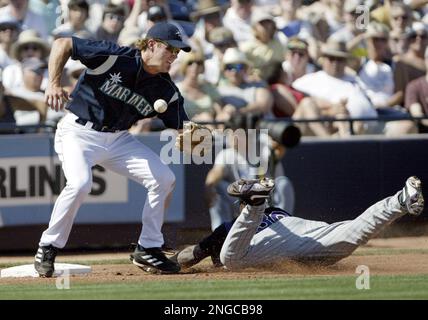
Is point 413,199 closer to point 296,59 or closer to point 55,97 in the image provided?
point 55,97

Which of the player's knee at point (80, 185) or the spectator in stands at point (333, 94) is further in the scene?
the spectator in stands at point (333, 94)

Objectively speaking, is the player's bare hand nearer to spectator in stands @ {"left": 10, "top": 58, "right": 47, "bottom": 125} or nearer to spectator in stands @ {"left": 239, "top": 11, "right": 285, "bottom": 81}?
spectator in stands @ {"left": 10, "top": 58, "right": 47, "bottom": 125}

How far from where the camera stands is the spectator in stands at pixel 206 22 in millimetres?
13047

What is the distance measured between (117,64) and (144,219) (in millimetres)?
Answer: 1258

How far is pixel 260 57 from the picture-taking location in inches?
511

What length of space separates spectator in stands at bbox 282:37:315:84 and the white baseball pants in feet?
14.3

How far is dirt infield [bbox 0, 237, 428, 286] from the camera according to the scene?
8758mm

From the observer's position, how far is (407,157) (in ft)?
41.4

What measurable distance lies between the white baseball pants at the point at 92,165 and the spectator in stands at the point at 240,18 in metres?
4.81

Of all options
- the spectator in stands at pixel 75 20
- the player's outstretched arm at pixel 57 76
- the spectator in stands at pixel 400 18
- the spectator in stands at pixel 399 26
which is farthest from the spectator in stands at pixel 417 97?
the player's outstretched arm at pixel 57 76

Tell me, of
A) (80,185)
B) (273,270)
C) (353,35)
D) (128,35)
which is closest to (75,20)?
(128,35)

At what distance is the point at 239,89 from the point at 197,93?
Result: 507 millimetres

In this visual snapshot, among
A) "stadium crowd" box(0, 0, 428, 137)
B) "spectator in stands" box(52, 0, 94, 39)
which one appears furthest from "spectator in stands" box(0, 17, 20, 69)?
"spectator in stands" box(52, 0, 94, 39)

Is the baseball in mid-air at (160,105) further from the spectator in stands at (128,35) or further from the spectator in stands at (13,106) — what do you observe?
the spectator in stands at (128,35)
